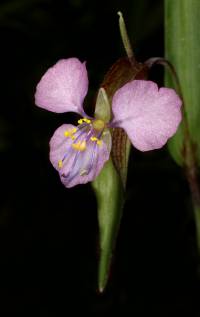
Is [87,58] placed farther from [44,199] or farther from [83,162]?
[83,162]

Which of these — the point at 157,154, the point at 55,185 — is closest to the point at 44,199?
the point at 55,185

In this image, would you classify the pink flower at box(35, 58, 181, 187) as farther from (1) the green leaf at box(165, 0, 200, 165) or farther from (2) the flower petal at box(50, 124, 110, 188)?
(1) the green leaf at box(165, 0, 200, 165)

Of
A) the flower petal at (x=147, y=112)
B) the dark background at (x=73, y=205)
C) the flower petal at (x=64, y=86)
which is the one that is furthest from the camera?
the dark background at (x=73, y=205)

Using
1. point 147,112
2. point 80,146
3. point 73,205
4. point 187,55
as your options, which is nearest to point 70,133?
point 80,146

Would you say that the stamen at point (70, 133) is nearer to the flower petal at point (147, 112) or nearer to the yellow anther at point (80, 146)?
the yellow anther at point (80, 146)

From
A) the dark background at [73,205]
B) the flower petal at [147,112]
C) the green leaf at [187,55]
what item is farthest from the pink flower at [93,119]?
the dark background at [73,205]
